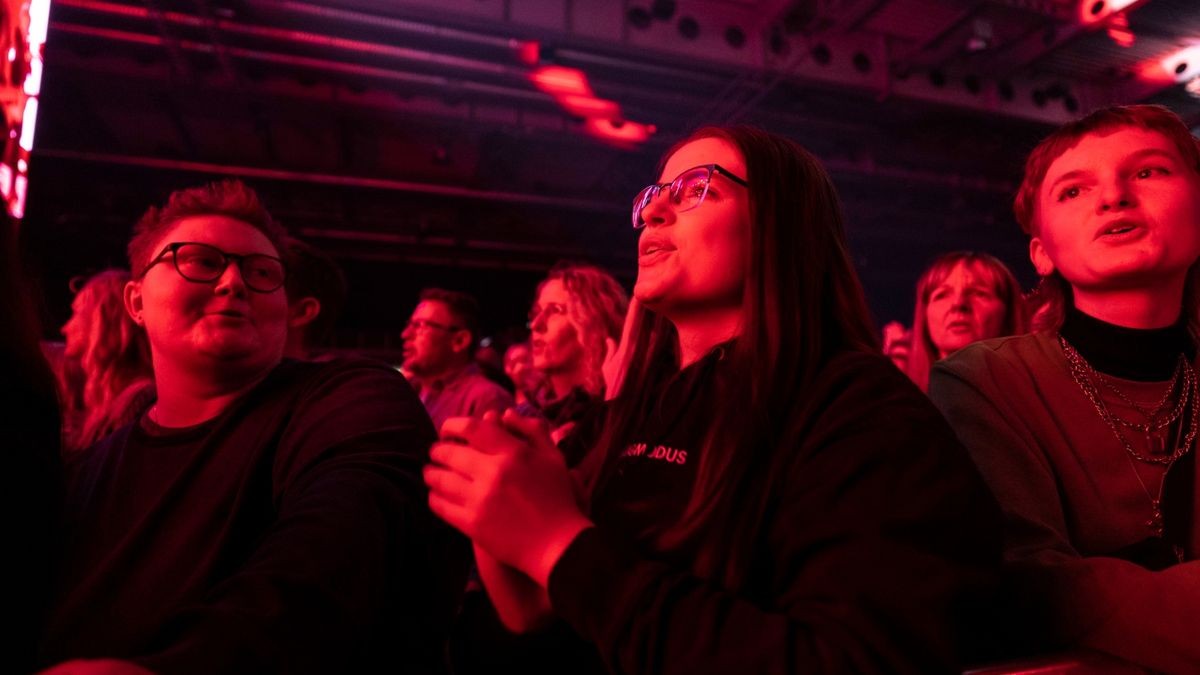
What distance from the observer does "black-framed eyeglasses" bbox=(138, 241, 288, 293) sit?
4.85 ft

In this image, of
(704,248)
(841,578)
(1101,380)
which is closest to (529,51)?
(704,248)

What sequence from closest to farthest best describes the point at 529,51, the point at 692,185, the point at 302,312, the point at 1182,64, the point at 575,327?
the point at 692,185, the point at 302,312, the point at 575,327, the point at 529,51, the point at 1182,64

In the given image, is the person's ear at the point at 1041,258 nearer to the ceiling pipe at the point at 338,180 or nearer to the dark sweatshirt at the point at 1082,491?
the dark sweatshirt at the point at 1082,491

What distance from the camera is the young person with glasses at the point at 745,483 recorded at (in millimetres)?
668

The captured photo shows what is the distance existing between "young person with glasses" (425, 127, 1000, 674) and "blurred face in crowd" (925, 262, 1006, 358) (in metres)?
1.75

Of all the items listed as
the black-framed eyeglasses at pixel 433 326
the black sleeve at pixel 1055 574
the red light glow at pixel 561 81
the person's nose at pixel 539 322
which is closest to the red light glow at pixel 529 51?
the red light glow at pixel 561 81

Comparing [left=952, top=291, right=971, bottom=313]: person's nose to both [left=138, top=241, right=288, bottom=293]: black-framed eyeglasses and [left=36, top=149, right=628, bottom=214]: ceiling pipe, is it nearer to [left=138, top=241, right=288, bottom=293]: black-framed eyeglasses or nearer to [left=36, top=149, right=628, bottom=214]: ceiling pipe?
[left=138, top=241, right=288, bottom=293]: black-framed eyeglasses

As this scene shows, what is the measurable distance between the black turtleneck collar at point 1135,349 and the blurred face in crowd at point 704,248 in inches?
26.6

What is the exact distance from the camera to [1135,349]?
1.23m

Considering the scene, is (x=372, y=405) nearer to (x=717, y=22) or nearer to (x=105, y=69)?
(x=717, y=22)

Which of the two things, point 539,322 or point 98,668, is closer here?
point 98,668

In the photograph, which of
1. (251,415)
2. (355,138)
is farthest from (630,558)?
(355,138)

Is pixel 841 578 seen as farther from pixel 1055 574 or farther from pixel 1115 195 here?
pixel 1115 195

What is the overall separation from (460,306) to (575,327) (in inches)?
48.4
